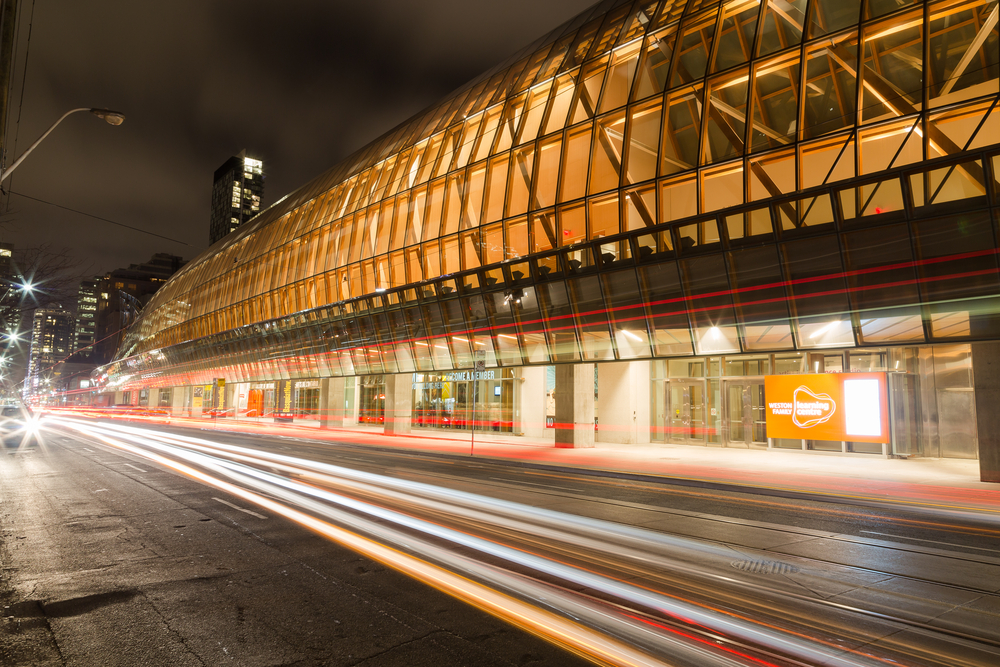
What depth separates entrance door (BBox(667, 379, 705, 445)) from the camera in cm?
2930

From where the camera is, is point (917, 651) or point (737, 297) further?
point (737, 297)

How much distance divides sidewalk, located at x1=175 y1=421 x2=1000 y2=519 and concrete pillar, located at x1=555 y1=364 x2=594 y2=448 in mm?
885

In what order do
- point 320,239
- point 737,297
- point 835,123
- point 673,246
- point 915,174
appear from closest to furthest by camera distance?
point 915,174, point 835,123, point 737,297, point 673,246, point 320,239

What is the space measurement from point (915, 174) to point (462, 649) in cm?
1585

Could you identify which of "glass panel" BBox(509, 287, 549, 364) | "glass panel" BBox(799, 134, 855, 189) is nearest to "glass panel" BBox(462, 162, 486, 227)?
"glass panel" BBox(509, 287, 549, 364)

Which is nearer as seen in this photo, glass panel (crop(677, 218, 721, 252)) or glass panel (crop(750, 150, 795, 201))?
glass panel (crop(750, 150, 795, 201))

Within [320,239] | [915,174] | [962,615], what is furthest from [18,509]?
[320,239]

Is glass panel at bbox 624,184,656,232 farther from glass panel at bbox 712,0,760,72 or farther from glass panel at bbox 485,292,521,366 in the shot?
glass panel at bbox 485,292,521,366

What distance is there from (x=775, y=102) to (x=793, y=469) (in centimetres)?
1124

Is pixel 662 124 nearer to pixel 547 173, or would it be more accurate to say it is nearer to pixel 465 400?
pixel 547 173

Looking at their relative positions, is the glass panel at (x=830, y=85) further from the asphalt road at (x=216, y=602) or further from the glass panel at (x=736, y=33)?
the asphalt road at (x=216, y=602)

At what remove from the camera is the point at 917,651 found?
470 cm

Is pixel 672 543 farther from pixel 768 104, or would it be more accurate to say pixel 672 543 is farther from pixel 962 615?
pixel 768 104

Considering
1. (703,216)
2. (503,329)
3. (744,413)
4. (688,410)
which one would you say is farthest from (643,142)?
(688,410)
